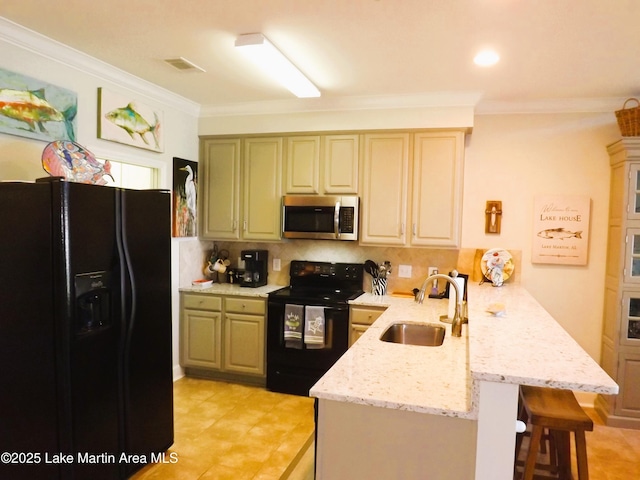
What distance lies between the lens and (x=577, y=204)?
143 inches

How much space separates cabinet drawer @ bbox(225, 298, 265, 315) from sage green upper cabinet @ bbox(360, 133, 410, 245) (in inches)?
42.3

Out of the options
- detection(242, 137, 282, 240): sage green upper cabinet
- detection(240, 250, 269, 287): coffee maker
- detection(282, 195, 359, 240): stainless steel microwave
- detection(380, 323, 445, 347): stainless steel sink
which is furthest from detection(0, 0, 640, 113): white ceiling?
detection(380, 323, 445, 347): stainless steel sink

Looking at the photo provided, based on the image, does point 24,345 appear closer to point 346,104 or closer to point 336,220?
point 336,220

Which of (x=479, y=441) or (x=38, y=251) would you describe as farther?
(x=38, y=251)

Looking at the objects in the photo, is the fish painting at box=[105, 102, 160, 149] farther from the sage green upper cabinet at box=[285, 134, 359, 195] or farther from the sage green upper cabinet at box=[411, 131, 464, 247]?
the sage green upper cabinet at box=[411, 131, 464, 247]

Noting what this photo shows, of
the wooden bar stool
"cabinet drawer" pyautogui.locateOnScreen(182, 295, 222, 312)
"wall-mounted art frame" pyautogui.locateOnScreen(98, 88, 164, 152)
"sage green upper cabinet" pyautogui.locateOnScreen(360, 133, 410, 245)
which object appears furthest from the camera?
"cabinet drawer" pyautogui.locateOnScreen(182, 295, 222, 312)

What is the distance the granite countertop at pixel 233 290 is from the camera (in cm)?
388

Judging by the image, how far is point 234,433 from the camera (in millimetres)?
3062

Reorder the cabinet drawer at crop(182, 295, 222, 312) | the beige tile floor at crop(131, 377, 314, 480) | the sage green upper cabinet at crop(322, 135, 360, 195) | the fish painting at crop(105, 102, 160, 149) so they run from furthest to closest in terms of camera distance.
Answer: the cabinet drawer at crop(182, 295, 222, 312)
the sage green upper cabinet at crop(322, 135, 360, 195)
the fish painting at crop(105, 102, 160, 149)
the beige tile floor at crop(131, 377, 314, 480)

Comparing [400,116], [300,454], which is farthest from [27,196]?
[400,116]

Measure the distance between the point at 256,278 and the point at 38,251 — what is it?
2.27 metres

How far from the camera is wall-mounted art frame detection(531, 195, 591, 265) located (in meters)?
3.63

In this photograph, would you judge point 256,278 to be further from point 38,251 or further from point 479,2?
point 479,2

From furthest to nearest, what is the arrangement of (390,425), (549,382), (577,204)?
(577,204), (390,425), (549,382)
